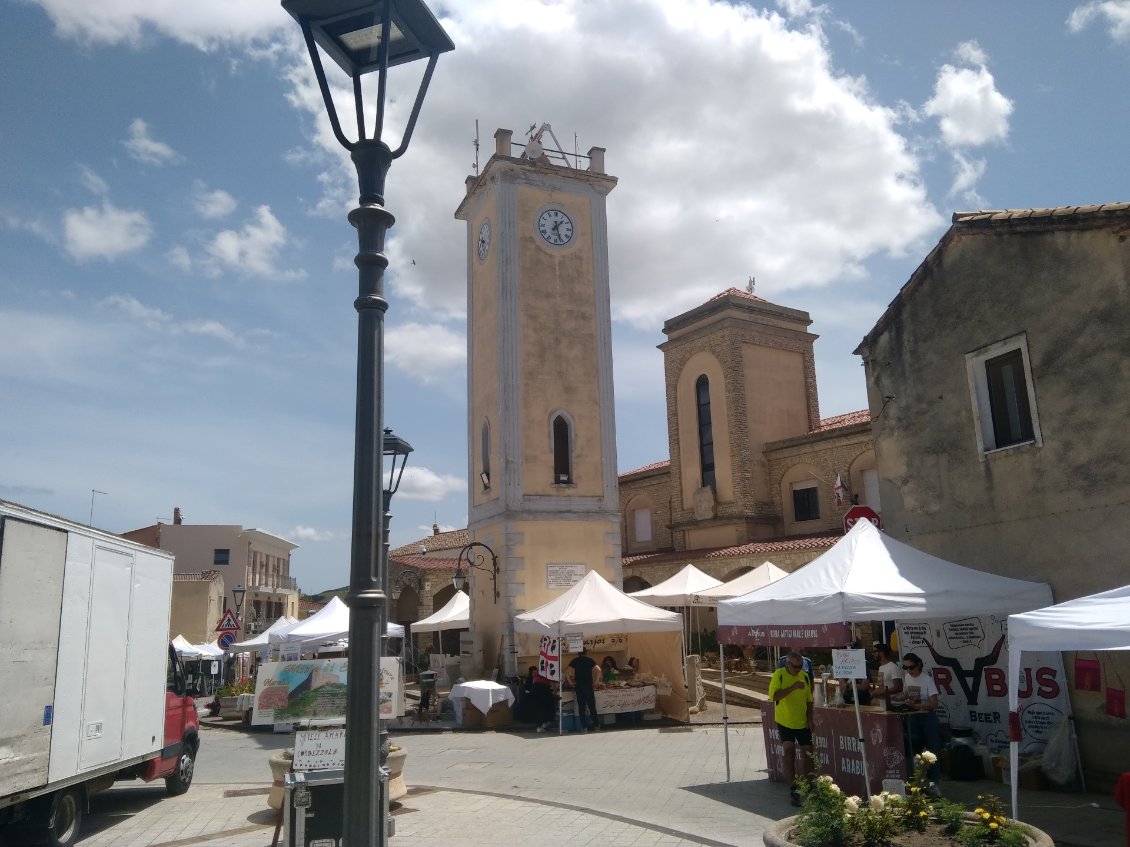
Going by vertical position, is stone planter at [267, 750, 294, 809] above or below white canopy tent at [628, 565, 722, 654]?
below

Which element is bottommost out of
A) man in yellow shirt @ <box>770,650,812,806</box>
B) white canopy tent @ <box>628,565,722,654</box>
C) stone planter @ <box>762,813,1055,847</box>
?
stone planter @ <box>762,813,1055,847</box>

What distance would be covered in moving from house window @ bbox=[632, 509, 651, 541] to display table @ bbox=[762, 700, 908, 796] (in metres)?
25.7

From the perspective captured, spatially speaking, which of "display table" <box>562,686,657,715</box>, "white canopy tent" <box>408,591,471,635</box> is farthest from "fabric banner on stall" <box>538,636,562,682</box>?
"white canopy tent" <box>408,591,471,635</box>

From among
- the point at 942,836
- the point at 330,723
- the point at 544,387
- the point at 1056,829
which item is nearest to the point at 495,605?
the point at 544,387

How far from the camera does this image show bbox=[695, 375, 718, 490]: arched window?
33.0 m

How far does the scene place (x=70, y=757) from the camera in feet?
27.6

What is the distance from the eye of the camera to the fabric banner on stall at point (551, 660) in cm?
1769

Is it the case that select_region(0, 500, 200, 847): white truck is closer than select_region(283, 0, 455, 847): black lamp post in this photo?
No

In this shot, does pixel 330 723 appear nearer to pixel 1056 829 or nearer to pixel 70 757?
pixel 70 757

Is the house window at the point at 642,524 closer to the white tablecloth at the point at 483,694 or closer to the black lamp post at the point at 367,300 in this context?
the white tablecloth at the point at 483,694

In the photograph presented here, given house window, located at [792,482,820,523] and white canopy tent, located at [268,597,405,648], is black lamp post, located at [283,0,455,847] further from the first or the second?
house window, located at [792,482,820,523]

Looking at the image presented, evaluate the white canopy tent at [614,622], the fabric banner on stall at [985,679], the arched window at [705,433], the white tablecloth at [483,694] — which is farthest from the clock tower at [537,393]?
the fabric banner on stall at [985,679]

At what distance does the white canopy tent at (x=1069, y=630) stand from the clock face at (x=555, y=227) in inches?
762

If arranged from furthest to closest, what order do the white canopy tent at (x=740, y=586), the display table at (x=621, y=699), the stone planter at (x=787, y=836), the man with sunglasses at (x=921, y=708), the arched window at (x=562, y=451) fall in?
the arched window at (x=562, y=451) < the white canopy tent at (x=740, y=586) < the display table at (x=621, y=699) < the man with sunglasses at (x=921, y=708) < the stone planter at (x=787, y=836)
